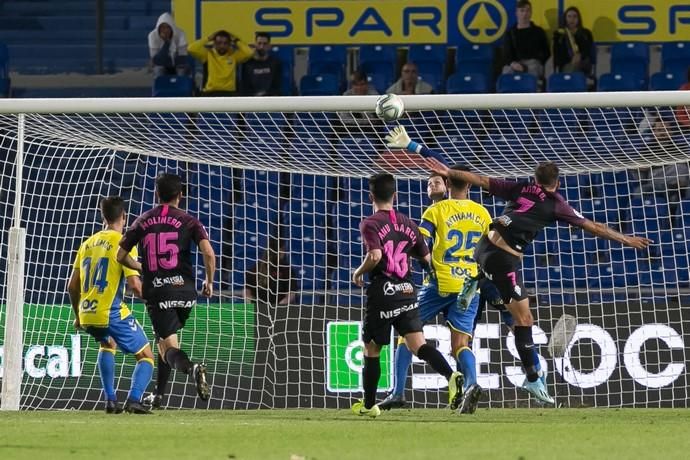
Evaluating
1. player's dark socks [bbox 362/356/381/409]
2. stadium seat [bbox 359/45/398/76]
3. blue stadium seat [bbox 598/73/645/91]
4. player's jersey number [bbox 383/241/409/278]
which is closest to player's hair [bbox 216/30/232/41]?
stadium seat [bbox 359/45/398/76]

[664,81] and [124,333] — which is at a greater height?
[664,81]

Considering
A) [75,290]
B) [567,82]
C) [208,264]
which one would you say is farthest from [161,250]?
[567,82]

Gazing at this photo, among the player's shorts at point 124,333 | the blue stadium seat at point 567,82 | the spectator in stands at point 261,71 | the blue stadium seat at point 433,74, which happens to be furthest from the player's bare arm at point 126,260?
the blue stadium seat at point 433,74

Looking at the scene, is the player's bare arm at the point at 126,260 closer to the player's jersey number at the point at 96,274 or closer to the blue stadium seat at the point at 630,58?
the player's jersey number at the point at 96,274

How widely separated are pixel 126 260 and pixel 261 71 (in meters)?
7.06

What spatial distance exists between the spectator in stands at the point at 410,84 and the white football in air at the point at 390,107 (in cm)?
594

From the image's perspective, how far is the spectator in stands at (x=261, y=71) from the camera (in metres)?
17.2

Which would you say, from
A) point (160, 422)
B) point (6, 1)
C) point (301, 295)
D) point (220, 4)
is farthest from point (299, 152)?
point (6, 1)

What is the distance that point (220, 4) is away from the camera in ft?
61.8

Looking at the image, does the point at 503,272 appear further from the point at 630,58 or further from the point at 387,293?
the point at 630,58

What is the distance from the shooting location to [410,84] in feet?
54.3

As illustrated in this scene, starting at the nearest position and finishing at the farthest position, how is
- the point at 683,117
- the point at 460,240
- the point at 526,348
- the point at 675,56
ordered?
the point at 526,348
the point at 460,240
the point at 683,117
the point at 675,56

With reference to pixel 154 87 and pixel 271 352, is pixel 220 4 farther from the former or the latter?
pixel 271 352

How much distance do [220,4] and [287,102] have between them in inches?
312
